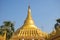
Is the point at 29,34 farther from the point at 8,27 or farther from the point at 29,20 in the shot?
the point at 8,27

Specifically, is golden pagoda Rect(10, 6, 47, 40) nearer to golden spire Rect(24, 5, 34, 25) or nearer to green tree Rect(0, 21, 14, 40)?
golden spire Rect(24, 5, 34, 25)

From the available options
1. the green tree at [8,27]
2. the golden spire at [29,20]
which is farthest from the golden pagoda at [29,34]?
the green tree at [8,27]

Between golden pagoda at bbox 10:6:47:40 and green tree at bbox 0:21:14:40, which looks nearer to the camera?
green tree at bbox 0:21:14:40

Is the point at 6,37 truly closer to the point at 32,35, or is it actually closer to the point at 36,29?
the point at 32,35

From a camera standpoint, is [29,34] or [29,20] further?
[29,20]

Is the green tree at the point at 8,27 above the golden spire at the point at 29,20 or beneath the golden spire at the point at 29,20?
beneath

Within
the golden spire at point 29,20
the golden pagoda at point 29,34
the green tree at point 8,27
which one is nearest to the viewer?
the green tree at point 8,27

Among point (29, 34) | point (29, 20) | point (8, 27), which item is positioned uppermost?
point (29, 20)

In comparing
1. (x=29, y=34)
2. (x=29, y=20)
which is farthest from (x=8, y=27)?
(x=29, y=20)

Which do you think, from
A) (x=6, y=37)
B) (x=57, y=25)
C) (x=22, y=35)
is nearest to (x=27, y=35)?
(x=22, y=35)

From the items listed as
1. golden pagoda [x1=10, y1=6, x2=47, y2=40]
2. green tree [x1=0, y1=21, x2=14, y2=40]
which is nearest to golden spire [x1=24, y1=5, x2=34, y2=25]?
golden pagoda [x1=10, y1=6, x2=47, y2=40]

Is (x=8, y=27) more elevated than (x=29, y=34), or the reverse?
(x=8, y=27)

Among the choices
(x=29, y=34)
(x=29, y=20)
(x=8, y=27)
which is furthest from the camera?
(x=29, y=20)

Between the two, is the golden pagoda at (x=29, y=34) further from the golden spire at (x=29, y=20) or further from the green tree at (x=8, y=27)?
the green tree at (x=8, y=27)
